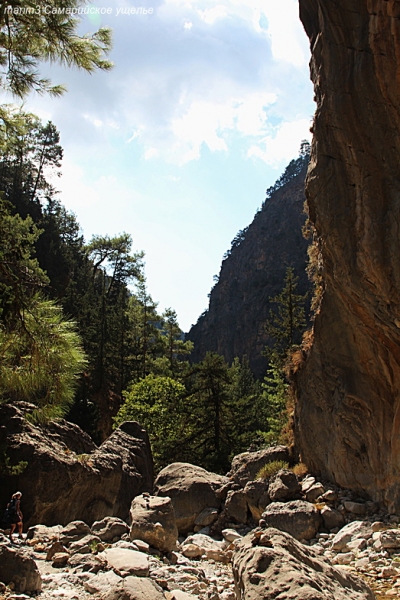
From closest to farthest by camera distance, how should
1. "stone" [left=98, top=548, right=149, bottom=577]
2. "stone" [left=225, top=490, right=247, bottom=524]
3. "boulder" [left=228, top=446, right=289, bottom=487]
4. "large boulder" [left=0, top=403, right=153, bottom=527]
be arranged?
"stone" [left=98, top=548, right=149, bottom=577] → "large boulder" [left=0, top=403, right=153, bottom=527] → "stone" [left=225, top=490, right=247, bottom=524] → "boulder" [left=228, top=446, right=289, bottom=487]

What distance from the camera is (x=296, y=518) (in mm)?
11656

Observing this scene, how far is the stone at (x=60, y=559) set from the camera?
738 centimetres

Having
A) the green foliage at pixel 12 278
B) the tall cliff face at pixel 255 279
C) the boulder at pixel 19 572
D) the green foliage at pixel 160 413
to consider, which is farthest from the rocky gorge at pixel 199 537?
the tall cliff face at pixel 255 279

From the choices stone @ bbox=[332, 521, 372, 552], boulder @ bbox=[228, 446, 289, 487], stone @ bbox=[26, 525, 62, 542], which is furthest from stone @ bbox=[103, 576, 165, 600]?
boulder @ bbox=[228, 446, 289, 487]

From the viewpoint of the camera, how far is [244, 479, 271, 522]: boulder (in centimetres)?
1382

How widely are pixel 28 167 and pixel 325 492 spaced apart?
46.2m

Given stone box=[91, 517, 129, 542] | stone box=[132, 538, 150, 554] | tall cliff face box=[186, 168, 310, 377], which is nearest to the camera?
stone box=[132, 538, 150, 554]

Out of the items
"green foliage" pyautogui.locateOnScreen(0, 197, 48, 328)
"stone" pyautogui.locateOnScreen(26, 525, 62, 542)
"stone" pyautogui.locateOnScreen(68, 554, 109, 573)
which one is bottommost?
"stone" pyautogui.locateOnScreen(26, 525, 62, 542)

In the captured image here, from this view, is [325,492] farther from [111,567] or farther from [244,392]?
[244,392]

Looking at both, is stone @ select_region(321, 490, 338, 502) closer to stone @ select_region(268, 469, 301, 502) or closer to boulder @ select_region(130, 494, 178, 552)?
stone @ select_region(268, 469, 301, 502)

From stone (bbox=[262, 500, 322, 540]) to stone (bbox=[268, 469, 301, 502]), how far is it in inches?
31.1

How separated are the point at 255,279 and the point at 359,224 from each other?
3622 inches

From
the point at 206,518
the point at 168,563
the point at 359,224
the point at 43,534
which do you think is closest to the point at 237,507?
the point at 206,518

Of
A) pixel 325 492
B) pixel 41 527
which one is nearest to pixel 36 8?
pixel 41 527
